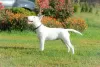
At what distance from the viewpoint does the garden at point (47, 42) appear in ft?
37.1

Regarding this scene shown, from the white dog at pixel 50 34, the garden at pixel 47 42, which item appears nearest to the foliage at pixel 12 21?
the garden at pixel 47 42

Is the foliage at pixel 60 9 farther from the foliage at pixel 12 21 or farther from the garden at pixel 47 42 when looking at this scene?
the foliage at pixel 12 21

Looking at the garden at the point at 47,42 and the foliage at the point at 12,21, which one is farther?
the foliage at the point at 12,21

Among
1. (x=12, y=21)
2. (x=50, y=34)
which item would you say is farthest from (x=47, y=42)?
(x=12, y=21)

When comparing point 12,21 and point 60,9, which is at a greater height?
point 60,9

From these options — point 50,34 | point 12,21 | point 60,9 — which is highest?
point 50,34

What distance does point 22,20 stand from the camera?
1961 centimetres

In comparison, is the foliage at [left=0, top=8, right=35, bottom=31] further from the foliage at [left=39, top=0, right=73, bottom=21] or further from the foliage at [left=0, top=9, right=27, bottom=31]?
the foliage at [left=39, top=0, right=73, bottom=21]

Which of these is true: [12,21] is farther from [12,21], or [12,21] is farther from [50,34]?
[50,34]

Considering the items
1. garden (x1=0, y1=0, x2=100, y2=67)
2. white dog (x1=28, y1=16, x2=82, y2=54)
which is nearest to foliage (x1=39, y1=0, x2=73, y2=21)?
garden (x1=0, y1=0, x2=100, y2=67)

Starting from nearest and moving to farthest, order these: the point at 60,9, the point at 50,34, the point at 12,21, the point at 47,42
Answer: the point at 50,34 → the point at 47,42 → the point at 12,21 → the point at 60,9

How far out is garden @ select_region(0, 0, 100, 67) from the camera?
37.1ft

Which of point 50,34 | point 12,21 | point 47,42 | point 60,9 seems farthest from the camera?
point 60,9

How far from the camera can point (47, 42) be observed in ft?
52.4
